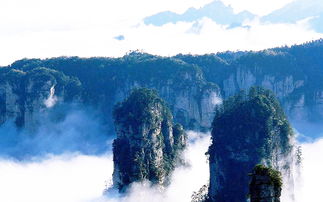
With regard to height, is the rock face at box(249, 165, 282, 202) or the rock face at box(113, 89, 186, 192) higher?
the rock face at box(249, 165, 282, 202)

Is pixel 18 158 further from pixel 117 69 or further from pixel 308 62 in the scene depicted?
pixel 308 62

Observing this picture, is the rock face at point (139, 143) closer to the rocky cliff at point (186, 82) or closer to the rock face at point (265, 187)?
the rocky cliff at point (186, 82)

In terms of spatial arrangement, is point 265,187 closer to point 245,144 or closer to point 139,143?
point 245,144

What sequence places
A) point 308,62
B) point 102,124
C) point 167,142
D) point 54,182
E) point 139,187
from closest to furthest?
point 139,187, point 167,142, point 54,182, point 102,124, point 308,62

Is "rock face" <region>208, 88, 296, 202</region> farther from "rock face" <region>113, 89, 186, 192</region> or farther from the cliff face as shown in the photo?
the cliff face

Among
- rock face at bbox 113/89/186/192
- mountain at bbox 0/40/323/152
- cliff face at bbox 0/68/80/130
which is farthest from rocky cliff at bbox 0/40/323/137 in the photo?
rock face at bbox 113/89/186/192

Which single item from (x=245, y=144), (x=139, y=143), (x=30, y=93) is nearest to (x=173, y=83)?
(x=30, y=93)

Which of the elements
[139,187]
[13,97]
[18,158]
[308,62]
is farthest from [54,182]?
[308,62]
